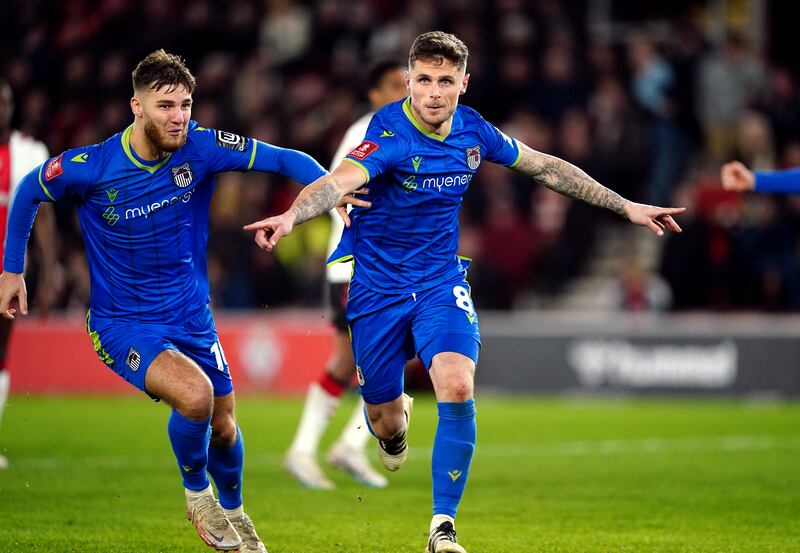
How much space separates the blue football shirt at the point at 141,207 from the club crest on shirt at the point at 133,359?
0.77ft

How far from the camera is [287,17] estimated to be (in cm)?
2077

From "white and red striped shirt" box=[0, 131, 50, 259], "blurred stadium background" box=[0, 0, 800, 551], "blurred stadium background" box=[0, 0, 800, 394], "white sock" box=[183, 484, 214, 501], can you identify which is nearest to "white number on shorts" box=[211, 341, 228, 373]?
"white sock" box=[183, 484, 214, 501]

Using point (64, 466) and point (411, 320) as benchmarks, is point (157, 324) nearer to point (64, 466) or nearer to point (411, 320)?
point (411, 320)

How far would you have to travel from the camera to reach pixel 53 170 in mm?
6598

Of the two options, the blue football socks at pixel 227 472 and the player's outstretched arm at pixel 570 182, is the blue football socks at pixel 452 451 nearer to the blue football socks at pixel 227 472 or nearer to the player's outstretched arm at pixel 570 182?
the blue football socks at pixel 227 472

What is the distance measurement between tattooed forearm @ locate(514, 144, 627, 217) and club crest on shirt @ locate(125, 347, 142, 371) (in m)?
2.21

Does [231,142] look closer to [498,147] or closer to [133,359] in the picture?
[133,359]

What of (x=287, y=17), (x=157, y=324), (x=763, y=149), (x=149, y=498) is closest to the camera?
(x=157, y=324)

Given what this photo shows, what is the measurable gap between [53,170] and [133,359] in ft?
3.35

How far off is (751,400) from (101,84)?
9735 millimetres

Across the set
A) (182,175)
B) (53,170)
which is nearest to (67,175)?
(53,170)

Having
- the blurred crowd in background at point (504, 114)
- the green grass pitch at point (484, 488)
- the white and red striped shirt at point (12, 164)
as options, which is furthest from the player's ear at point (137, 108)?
the blurred crowd in background at point (504, 114)

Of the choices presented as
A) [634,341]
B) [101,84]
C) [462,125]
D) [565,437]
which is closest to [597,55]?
[634,341]

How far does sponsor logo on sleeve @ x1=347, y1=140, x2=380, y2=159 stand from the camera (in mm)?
6566
